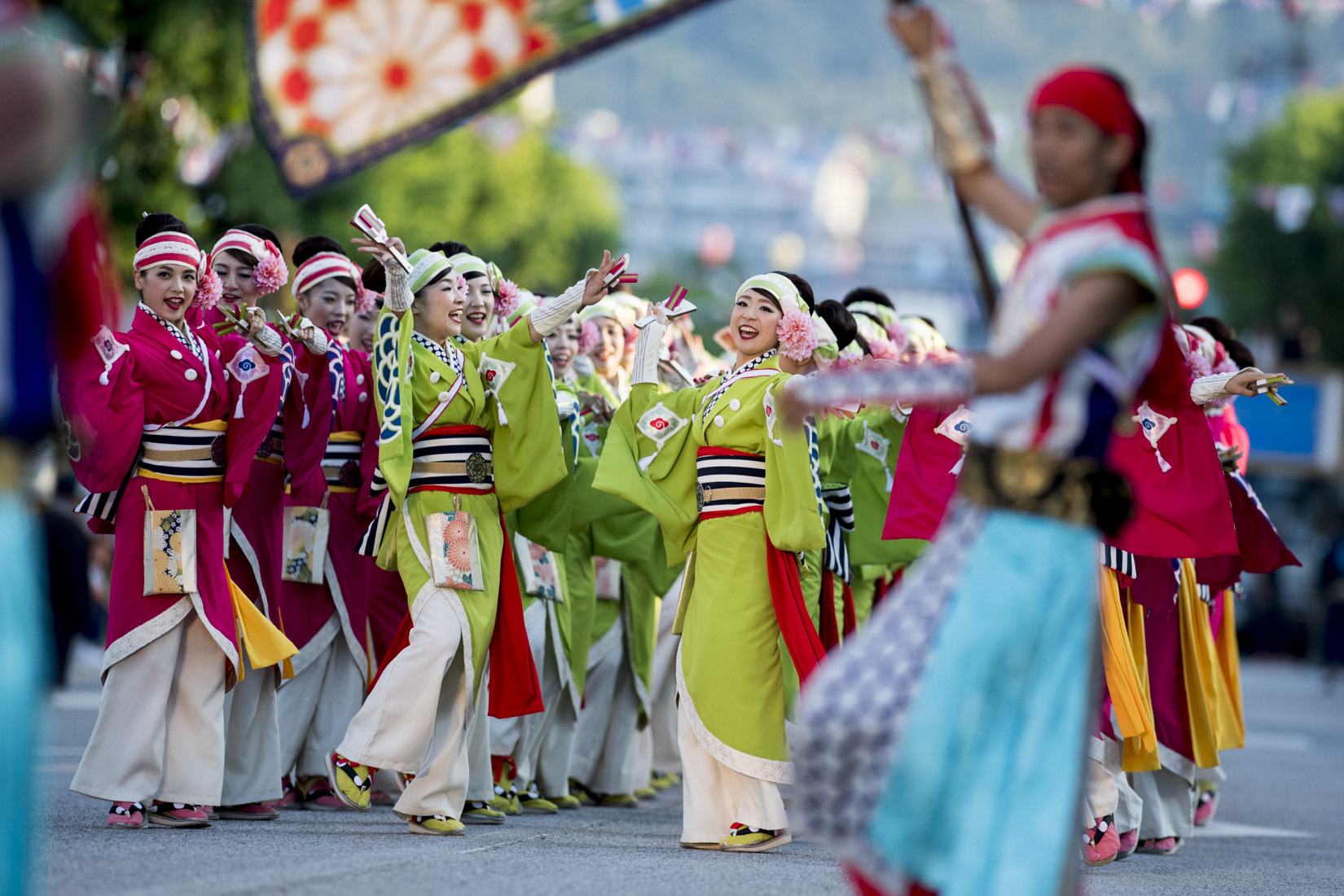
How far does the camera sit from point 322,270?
719cm

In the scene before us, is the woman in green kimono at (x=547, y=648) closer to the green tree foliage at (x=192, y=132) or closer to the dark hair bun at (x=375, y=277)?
the dark hair bun at (x=375, y=277)

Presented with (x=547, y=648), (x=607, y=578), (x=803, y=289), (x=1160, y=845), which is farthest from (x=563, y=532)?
(x=1160, y=845)

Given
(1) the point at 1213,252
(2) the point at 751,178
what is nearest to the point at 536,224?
(1) the point at 1213,252

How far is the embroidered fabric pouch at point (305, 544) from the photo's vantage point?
7090mm

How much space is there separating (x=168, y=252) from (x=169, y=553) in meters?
1.08

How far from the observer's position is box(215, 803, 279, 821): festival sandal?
20.4 ft

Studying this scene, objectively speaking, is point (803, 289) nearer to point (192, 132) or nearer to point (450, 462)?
point (450, 462)

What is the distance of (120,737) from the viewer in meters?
5.68

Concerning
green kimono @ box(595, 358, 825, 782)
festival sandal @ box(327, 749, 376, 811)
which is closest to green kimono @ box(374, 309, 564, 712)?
green kimono @ box(595, 358, 825, 782)

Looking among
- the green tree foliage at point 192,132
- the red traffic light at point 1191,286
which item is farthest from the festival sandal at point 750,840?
the red traffic light at point 1191,286

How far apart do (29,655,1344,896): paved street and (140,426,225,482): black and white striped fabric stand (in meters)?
1.25

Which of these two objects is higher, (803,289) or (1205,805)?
(803,289)

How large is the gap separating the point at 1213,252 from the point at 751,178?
99.0 metres

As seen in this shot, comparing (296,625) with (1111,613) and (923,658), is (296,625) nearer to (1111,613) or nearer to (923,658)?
(1111,613)
